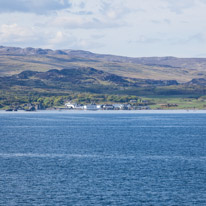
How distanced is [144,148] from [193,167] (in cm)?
2338

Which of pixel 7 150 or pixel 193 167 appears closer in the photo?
pixel 193 167

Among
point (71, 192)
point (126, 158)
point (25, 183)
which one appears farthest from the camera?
point (126, 158)

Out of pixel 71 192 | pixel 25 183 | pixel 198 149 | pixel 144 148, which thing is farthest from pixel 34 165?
pixel 198 149

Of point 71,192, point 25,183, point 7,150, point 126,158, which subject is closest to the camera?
point 71,192

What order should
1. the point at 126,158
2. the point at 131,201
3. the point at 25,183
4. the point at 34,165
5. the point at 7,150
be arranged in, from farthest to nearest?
1. the point at 7,150
2. the point at 126,158
3. the point at 34,165
4. the point at 25,183
5. the point at 131,201

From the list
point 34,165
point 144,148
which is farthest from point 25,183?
point 144,148

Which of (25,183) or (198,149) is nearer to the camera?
(25,183)

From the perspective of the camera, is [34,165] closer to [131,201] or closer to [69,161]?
[69,161]

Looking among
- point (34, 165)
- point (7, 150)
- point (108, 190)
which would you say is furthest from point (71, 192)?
point (7, 150)

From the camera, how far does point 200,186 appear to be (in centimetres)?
5272

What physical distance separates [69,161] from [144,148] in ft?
68.9

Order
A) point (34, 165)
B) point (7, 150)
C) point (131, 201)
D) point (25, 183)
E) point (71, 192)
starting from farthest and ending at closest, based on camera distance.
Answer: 1. point (7, 150)
2. point (34, 165)
3. point (25, 183)
4. point (71, 192)
5. point (131, 201)

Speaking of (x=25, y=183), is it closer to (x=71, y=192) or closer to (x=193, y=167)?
(x=71, y=192)

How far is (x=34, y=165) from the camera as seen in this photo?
65938 millimetres
